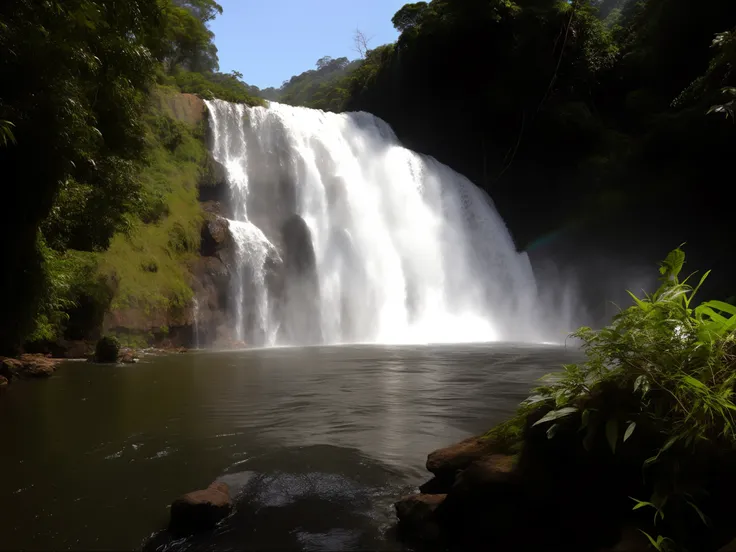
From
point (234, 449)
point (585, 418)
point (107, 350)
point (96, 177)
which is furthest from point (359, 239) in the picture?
point (585, 418)

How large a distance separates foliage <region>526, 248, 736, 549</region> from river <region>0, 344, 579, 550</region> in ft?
3.98

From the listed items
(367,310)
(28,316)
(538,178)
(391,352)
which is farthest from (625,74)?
(28,316)

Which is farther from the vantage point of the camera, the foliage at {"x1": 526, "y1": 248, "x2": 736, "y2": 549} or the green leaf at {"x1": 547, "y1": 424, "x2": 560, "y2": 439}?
the green leaf at {"x1": 547, "y1": 424, "x2": 560, "y2": 439}

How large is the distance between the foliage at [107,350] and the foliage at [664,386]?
10.2 meters

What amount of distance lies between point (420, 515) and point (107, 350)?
9.71m

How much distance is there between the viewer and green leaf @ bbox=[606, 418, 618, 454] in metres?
2.00

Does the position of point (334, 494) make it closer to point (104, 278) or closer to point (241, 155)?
point (104, 278)

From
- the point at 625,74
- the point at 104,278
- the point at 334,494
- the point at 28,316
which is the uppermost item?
the point at 625,74

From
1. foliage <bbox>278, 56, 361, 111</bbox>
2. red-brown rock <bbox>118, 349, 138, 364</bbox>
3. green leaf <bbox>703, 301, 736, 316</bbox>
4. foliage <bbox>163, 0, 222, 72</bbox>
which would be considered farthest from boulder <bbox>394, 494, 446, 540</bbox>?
foliage <bbox>278, 56, 361, 111</bbox>

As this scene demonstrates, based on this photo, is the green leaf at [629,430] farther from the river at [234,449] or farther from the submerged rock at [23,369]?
the submerged rock at [23,369]

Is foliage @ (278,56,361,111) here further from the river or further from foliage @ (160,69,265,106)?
the river

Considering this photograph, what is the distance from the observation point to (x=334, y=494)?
3146 millimetres

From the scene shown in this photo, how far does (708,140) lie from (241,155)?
59.8 ft

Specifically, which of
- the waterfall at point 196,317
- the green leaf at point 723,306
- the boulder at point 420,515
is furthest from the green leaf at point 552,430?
the waterfall at point 196,317
